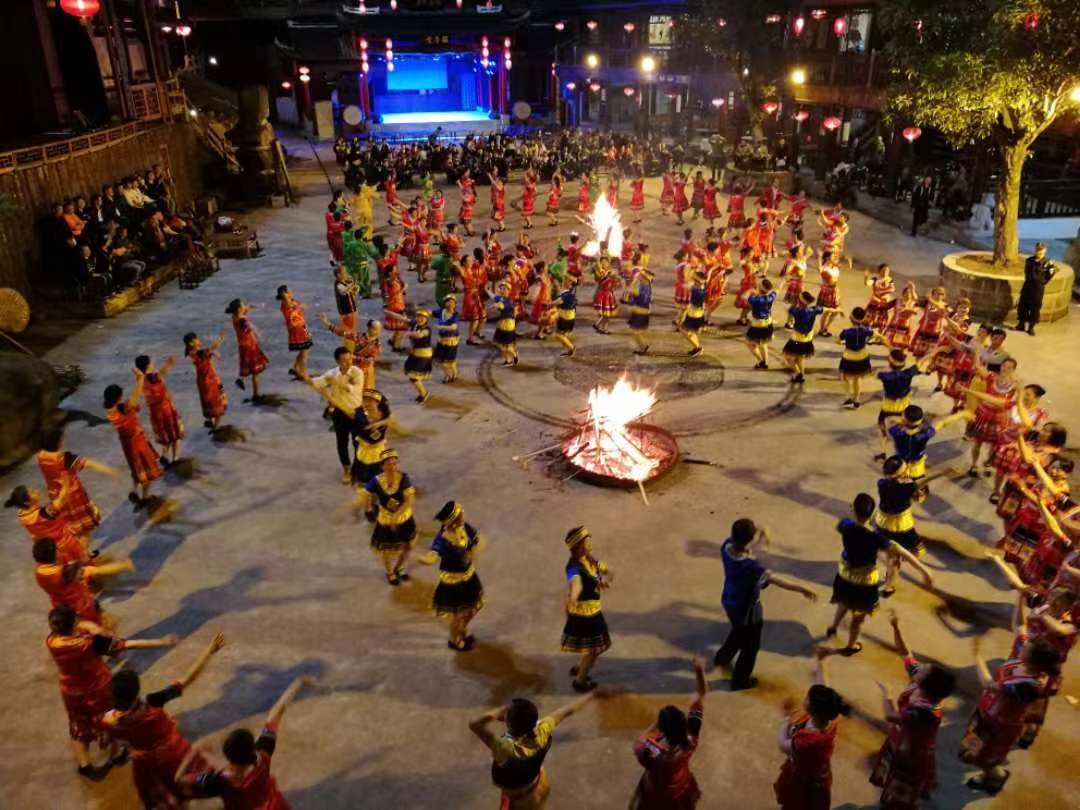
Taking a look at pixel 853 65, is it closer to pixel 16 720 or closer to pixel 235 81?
pixel 16 720

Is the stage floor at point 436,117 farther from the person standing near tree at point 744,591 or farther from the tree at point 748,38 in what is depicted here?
the person standing near tree at point 744,591

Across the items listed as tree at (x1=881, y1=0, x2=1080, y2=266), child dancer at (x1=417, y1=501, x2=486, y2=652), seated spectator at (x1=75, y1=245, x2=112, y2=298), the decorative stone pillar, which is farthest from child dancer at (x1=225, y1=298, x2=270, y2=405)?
the decorative stone pillar

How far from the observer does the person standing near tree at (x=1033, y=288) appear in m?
14.2

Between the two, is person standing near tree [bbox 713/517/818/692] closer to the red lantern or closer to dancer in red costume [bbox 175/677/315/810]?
dancer in red costume [bbox 175/677/315/810]

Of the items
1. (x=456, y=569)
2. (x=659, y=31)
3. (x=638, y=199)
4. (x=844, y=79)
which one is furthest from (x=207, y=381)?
(x=659, y=31)

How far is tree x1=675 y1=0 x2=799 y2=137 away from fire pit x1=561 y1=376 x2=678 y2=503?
2124 centimetres

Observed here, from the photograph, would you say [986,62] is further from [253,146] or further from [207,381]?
[253,146]

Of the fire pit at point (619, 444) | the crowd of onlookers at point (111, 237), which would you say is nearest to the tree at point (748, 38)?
the crowd of onlookers at point (111, 237)

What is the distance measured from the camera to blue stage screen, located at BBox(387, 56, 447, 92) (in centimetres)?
4982

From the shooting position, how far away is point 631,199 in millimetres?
27344

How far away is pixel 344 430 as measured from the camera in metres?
9.96

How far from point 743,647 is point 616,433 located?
4.78m

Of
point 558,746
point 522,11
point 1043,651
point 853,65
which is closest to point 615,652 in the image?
point 558,746

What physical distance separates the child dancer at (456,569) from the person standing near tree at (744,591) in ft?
7.06
